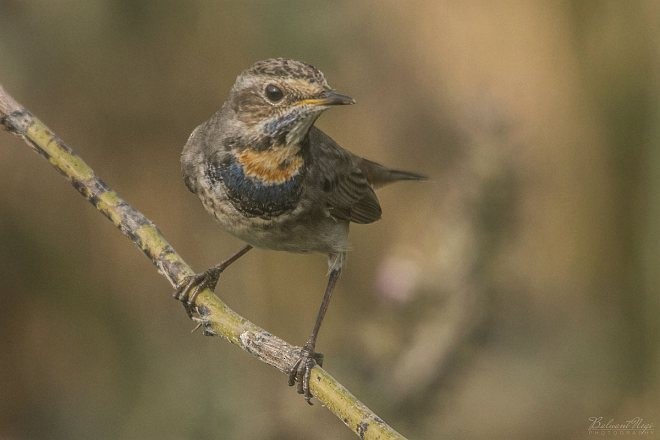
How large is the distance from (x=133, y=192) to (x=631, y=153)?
375 centimetres

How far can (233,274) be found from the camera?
630 centimetres

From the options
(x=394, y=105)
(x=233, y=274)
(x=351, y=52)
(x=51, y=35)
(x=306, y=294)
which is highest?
(x=51, y=35)

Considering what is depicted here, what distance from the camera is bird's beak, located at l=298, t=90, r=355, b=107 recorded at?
3.94m

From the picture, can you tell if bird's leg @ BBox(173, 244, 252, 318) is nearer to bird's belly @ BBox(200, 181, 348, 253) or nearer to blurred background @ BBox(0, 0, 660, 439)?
bird's belly @ BBox(200, 181, 348, 253)

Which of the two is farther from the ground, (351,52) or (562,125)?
(351,52)

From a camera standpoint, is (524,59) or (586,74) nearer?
(586,74)

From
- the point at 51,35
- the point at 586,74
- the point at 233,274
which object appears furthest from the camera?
the point at 586,74

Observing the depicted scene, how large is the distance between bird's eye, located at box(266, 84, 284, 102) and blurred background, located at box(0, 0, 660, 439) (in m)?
1.39

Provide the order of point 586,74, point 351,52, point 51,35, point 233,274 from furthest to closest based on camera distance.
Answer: point 351,52, point 586,74, point 51,35, point 233,274

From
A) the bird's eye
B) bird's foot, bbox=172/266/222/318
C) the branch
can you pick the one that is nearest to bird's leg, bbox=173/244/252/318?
bird's foot, bbox=172/266/222/318

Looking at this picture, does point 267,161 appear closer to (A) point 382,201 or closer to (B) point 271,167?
(B) point 271,167

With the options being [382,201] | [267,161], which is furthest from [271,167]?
[382,201]

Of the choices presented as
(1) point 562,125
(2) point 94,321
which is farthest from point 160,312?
(1) point 562,125

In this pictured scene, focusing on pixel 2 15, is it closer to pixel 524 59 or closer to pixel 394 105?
pixel 394 105
